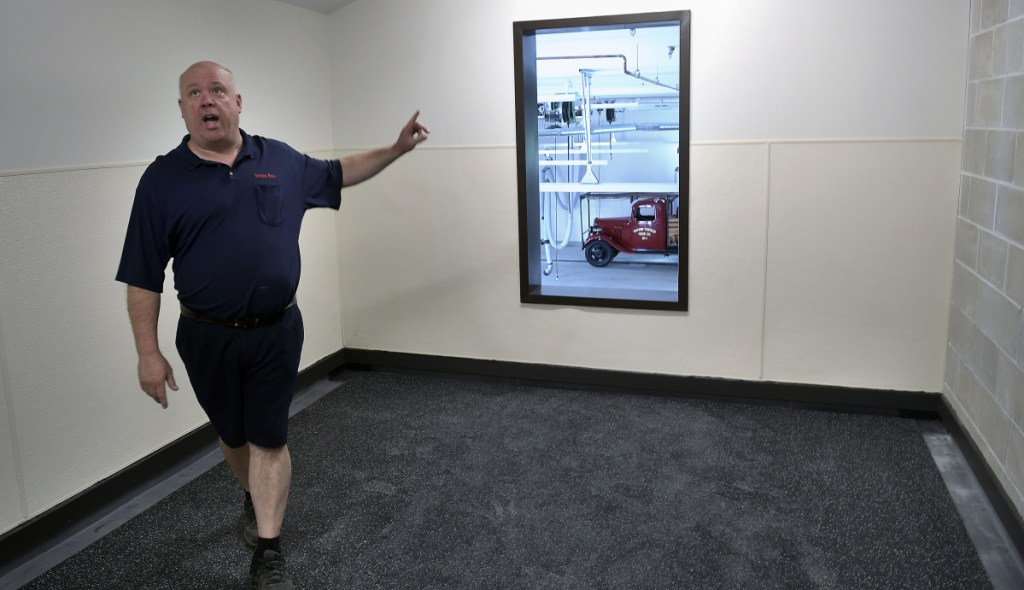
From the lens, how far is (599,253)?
→ 7.73m

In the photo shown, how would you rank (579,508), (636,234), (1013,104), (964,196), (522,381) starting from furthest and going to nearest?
(636,234)
(522,381)
(964,196)
(579,508)
(1013,104)

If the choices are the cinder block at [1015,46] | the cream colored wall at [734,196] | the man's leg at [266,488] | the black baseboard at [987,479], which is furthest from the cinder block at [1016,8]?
the man's leg at [266,488]

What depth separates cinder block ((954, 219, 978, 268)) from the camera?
341 cm

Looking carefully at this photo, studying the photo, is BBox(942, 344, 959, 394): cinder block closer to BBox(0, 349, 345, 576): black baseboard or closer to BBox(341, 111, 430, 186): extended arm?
BBox(341, 111, 430, 186): extended arm

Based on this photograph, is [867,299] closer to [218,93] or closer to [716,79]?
[716,79]

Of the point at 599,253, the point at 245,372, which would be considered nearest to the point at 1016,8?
the point at 245,372

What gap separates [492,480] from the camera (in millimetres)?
3336

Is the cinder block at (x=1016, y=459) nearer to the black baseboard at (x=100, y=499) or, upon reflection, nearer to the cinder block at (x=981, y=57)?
the cinder block at (x=981, y=57)

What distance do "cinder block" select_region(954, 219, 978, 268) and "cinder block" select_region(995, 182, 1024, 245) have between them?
1.04 ft

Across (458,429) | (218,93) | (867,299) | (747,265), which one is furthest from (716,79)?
(218,93)

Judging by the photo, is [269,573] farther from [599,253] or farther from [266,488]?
[599,253]

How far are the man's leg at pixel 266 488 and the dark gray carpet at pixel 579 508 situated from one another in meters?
0.22

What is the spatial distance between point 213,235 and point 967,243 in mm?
2941

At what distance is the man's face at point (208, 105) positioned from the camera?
2451 millimetres
